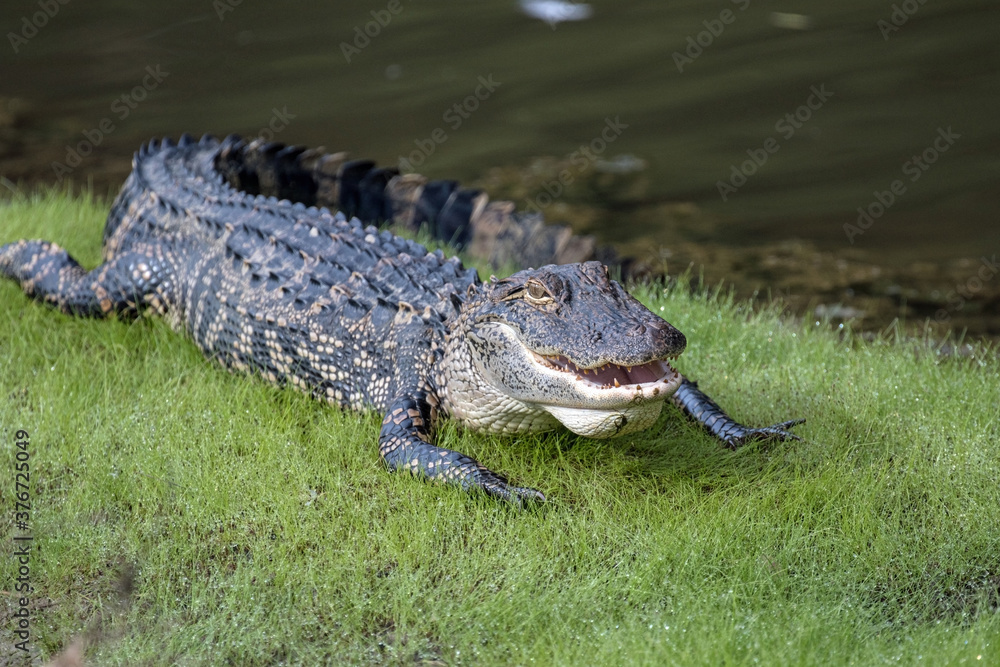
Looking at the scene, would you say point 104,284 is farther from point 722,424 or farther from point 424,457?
point 722,424

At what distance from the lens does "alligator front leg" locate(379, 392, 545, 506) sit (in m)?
3.79

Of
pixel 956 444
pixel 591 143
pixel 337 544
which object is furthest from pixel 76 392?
pixel 591 143

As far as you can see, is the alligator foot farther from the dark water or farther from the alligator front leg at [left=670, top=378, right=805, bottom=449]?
the dark water

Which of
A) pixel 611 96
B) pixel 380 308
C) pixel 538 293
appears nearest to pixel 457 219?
pixel 380 308

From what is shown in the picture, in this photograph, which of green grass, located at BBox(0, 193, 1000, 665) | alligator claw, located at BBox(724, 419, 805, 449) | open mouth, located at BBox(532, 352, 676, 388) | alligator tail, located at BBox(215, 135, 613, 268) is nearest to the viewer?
green grass, located at BBox(0, 193, 1000, 665)

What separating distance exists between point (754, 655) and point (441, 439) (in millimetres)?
1665

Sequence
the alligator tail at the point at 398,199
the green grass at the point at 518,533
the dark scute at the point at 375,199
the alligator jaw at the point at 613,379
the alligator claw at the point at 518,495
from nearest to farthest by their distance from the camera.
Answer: the green grass at the point at 518,533, the alligator jaw at the point at 613,379, the alligator claw at the point at 518,495, the alligator tail at the point at 398,199, the dark scute at the point at 375,199

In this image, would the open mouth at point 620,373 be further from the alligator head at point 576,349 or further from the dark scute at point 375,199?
the dark scute at point 375,199

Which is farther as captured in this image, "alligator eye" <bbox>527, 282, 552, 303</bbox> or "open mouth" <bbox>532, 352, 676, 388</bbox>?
"alligator eye" <bbox>527, 282, 552, 303</bbox>

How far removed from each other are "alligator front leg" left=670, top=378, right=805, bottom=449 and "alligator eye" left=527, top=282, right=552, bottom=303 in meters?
0.69

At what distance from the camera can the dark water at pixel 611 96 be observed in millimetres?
8578

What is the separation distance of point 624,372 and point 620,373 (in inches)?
0.6

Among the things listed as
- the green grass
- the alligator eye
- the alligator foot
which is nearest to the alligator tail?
the alligator foot

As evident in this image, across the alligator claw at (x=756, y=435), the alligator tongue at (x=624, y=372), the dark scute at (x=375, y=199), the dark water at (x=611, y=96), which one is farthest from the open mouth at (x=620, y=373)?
the dark water at (x=611, y=96)
